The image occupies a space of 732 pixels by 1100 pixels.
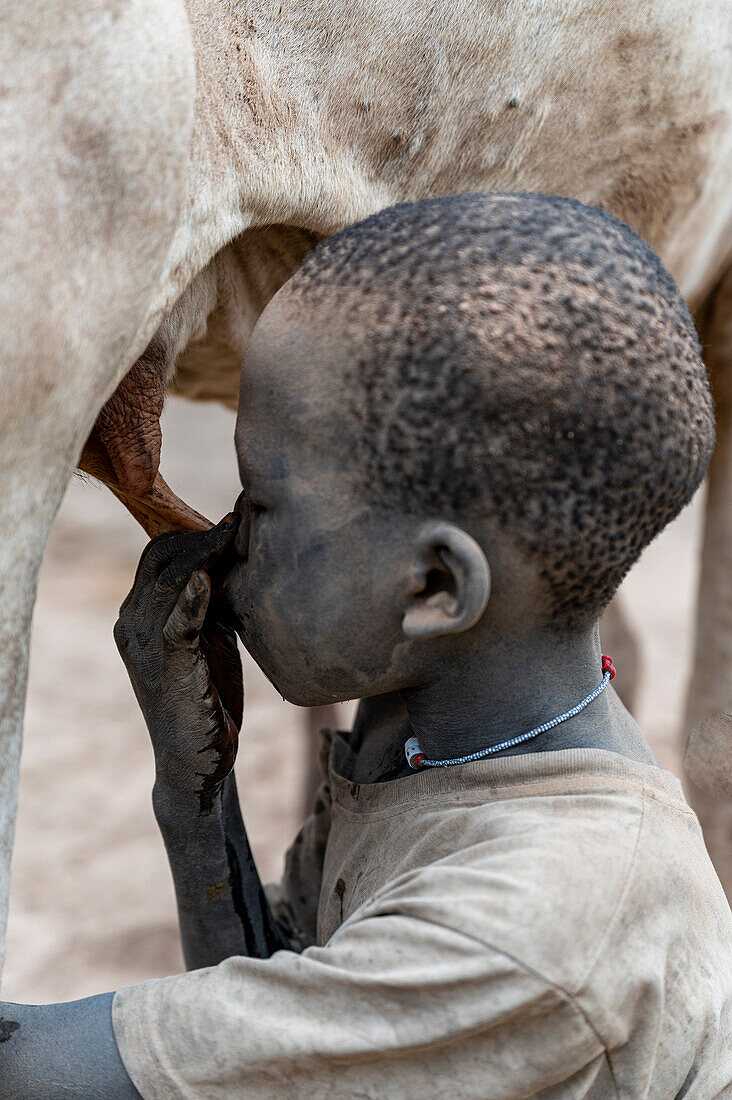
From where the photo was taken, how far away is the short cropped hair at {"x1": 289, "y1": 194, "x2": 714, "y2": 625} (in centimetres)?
66

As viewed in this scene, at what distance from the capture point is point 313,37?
33.1 inches

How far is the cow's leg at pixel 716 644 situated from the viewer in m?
1.42

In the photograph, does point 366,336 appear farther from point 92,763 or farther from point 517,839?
point 92,763

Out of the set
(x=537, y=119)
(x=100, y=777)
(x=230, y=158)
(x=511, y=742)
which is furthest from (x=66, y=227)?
(x=100, y=777)

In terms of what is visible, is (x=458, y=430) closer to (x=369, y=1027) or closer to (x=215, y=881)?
(x=369, y=1027)

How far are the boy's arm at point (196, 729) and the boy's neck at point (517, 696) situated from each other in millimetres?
168

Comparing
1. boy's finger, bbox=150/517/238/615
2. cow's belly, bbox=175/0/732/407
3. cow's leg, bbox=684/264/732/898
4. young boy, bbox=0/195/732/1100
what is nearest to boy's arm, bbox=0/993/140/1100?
young boy, bbox=0/195/732/1100

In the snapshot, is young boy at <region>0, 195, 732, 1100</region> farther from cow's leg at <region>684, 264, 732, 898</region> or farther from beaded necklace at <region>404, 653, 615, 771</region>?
cow's leg at <region>684, 264, 732, 898</region>

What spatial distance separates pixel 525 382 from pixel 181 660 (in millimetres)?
333

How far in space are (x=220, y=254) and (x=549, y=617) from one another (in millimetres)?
394

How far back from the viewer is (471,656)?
733 mm

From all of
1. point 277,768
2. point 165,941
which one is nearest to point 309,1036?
point 165,941

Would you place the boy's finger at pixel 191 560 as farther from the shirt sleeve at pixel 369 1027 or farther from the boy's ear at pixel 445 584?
the shirt sleeve at pixel 369 1027

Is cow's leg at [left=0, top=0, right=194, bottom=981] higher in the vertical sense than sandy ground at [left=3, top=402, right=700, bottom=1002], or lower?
higher
